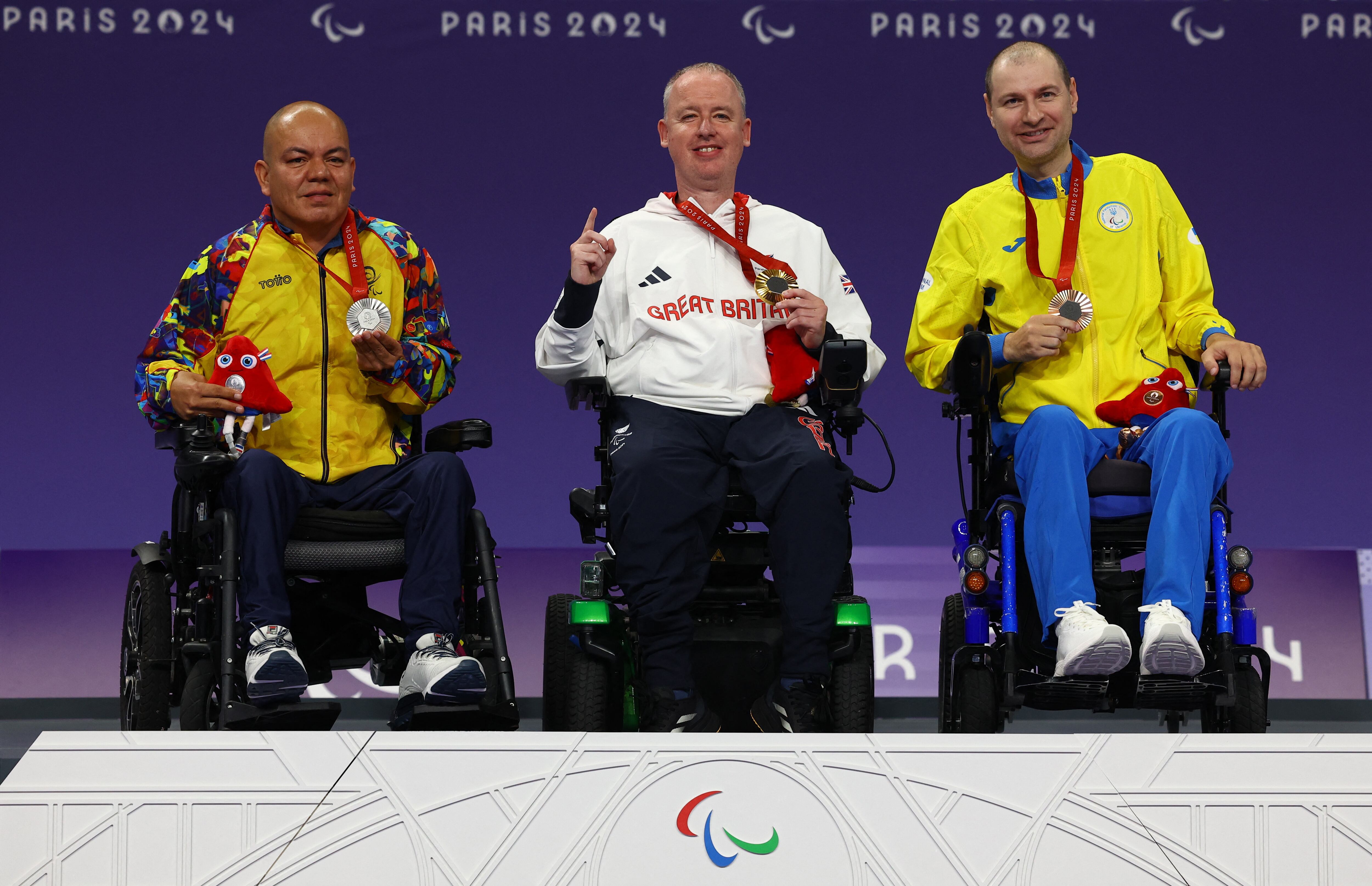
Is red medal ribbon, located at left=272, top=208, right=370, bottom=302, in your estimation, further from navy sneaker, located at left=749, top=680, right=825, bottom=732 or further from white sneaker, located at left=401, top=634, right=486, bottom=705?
navy sneaker, located at left=749, top=680, right=825, bottom=732

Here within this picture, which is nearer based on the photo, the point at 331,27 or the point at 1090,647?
the point at 1090,647

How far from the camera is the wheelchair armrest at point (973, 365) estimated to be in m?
2.40

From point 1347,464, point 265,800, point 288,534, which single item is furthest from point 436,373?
point 1347,464

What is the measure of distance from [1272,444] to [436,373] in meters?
2.82

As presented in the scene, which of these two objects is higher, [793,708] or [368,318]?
[368,318]

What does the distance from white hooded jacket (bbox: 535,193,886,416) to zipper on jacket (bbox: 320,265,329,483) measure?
0.41 meters

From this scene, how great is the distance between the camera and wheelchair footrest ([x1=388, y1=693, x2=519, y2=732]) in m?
2.25

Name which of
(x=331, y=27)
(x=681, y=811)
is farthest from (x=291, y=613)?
(x=331, y=27)

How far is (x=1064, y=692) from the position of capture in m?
A: 2.25

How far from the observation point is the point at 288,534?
2.41 metres

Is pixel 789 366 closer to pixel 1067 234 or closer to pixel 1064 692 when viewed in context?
pixel 1067 234

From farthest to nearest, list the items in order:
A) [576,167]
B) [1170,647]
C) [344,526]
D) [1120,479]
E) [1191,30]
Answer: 1. [576,167]
2. [1191,30]
3. [344,526]
4. [1120,479]
5. [1170,647]

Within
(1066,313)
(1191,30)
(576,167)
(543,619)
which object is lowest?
(543,619)

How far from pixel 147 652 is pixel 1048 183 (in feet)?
6.24
